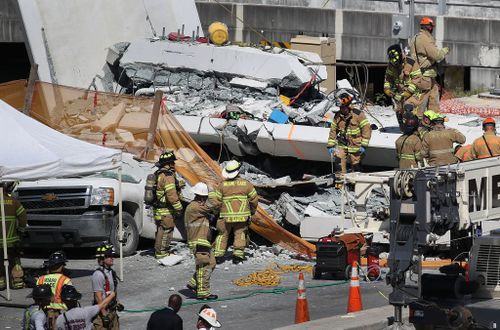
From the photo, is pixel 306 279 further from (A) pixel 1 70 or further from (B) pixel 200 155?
(A) pixel 1 70

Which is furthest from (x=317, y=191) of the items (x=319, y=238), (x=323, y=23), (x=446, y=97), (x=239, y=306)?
(x=323, y=23)

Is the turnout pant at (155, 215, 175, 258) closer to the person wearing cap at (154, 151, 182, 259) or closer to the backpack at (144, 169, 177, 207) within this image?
the person wearing cap at (154, 151, 182, 259)

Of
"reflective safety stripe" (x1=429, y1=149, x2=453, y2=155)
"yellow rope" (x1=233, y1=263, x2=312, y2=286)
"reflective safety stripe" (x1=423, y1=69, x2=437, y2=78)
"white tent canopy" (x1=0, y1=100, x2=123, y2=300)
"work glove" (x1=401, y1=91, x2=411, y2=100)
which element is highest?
"reflective safety stripe" (x1=423, y1=69, x2=437, y2=78)

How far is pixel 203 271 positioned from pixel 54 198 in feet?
11.7

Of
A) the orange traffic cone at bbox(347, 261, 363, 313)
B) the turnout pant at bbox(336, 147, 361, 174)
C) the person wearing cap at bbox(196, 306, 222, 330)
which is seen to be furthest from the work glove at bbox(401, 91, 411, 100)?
the person wearing cap at bbox(196, 306, 222, 330)

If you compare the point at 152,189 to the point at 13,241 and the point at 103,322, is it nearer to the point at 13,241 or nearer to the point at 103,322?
the point at 13,241

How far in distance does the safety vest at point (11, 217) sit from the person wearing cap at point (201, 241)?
95.1 inches

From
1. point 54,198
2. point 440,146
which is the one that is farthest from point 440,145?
point 54,198

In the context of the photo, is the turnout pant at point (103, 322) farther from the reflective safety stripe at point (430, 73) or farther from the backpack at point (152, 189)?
the reflective safety stripe at point (430, 73)

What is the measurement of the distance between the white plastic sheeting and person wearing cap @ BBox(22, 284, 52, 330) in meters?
3.94

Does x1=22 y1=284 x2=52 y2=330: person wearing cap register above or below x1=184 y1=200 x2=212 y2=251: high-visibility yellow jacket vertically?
above

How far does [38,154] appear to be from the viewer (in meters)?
17.9

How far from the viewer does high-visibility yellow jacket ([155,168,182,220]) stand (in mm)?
20203

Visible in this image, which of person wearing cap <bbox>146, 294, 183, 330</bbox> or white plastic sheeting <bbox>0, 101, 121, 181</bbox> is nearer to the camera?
person wearing cap <bbox>146, 294, 183, 330</bbox>
